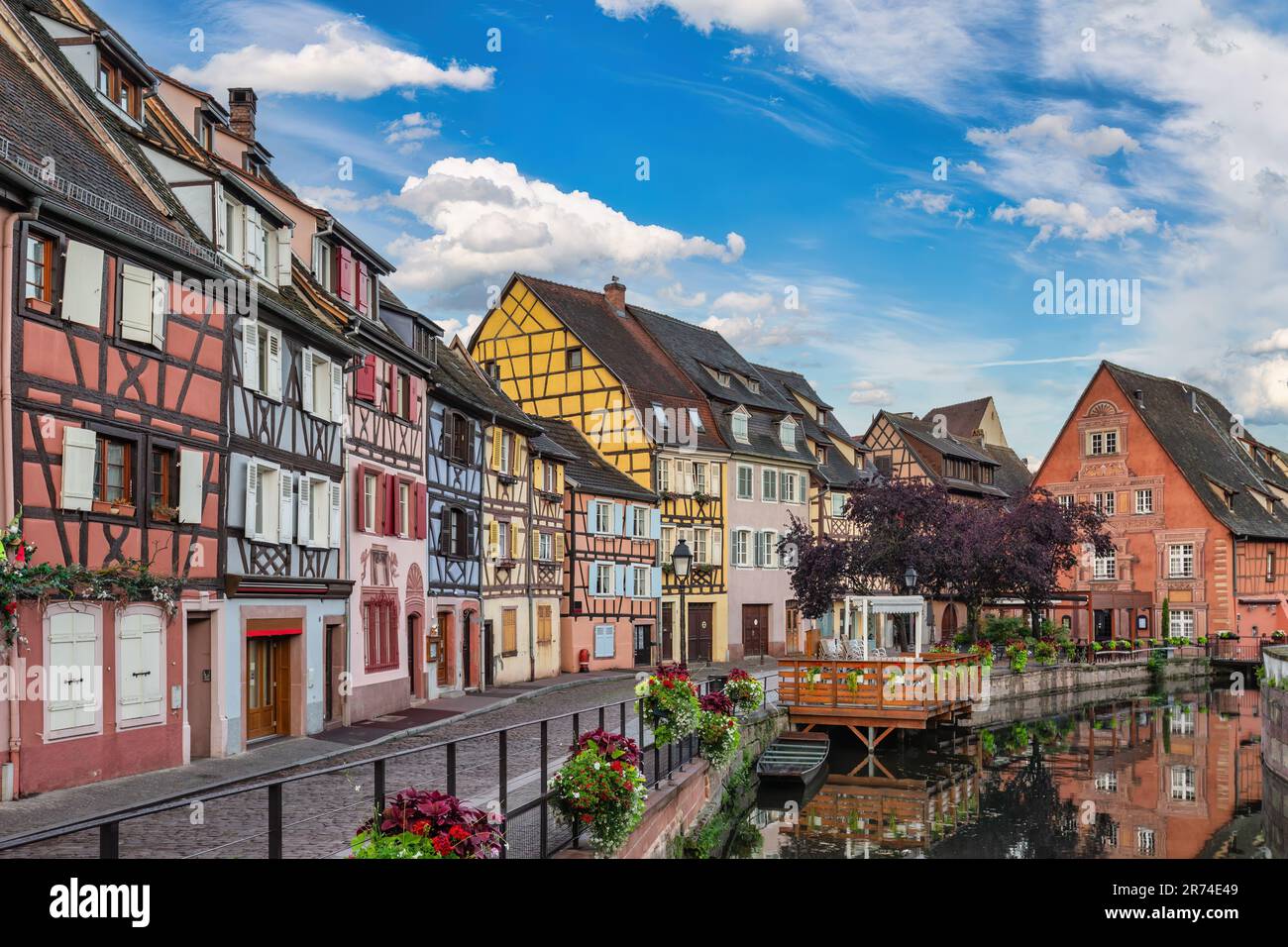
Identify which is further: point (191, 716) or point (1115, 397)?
point (1115, 397)

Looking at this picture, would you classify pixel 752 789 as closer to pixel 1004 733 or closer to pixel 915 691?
pixel 915 691

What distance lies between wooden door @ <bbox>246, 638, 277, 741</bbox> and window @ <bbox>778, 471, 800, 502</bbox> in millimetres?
32531

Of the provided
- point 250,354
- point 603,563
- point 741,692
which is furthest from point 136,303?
point 603,563

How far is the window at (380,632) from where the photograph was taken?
25.2 m

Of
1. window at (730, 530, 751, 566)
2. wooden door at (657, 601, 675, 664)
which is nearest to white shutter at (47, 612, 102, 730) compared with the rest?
wooden door at (657, 601, 675, 664)

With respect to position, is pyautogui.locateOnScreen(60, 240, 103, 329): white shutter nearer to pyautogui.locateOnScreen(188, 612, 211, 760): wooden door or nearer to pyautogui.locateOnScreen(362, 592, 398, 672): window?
pyautogui.locateOnScreen(188, 612, 211, 760): wooden door

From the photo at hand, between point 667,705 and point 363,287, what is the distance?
14.2 m

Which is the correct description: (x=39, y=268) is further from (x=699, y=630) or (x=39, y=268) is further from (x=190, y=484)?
(x=699, y=630)

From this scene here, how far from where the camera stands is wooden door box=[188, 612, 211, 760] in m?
18.8

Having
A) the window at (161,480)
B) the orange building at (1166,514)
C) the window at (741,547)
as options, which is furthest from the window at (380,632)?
the orange building at (1166,514)

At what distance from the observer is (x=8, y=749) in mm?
14312
